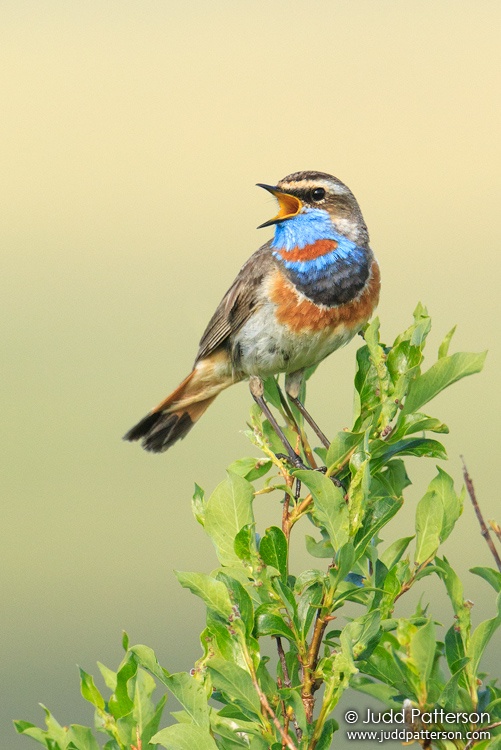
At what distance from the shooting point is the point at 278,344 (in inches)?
162

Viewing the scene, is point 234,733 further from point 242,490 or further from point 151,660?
point 242,490

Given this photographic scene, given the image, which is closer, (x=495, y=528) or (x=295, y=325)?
(x=495, y=528)

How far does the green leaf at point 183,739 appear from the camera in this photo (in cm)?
171

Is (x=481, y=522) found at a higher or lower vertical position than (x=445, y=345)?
Answer: lower

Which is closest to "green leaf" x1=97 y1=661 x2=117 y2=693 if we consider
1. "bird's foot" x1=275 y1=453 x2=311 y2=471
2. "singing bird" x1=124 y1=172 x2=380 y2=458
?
"bird's foot" x1=275 y1=453 x2=311 y2=471

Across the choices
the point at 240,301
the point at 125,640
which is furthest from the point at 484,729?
the point at 240,301

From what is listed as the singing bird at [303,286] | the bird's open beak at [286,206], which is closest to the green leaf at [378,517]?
the singing bird at [303,286]

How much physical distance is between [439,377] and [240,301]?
2293mm

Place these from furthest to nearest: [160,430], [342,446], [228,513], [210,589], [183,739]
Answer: [160,430], [342,446], [228,513], [210,589], [183,739]

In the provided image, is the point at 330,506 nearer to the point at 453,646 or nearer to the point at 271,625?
the point at 271,625

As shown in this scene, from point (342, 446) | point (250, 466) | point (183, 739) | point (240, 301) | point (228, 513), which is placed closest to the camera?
point (183, 739)

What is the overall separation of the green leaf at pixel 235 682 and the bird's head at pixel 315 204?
2.50m

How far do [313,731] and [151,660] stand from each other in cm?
34

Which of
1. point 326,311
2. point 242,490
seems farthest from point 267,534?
point 326,311
